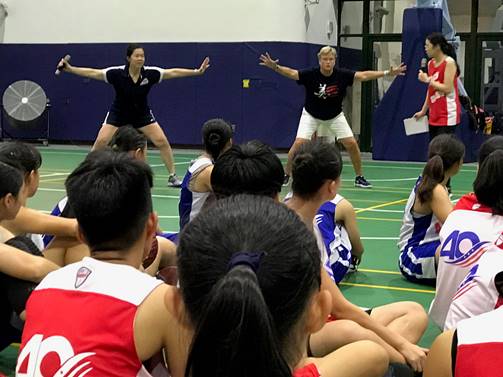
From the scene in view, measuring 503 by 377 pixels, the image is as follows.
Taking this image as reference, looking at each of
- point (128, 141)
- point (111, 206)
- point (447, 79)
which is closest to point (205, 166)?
point (128, 141)

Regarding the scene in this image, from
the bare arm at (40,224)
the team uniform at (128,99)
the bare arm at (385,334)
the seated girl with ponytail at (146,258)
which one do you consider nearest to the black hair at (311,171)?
the bare arm at (385,334)

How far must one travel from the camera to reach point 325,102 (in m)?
9.09

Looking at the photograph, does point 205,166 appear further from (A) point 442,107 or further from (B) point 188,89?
(B) point 188,89

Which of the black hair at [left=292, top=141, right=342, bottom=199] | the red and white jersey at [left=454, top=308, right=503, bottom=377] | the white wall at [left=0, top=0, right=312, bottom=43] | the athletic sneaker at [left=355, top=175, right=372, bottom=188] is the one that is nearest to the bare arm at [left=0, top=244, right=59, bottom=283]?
the black hair at [left=292, top=141, right=342, bottom=199]

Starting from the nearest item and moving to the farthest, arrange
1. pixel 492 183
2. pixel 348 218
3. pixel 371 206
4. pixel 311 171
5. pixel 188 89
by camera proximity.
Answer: pixel 492 183 < pixel 311 171 < pixel 348 218 < pixel 371 206 < pixel 188 89

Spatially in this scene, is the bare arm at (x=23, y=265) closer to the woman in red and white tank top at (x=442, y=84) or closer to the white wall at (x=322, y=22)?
the woman in red and white tank top at (x=442, y=84)

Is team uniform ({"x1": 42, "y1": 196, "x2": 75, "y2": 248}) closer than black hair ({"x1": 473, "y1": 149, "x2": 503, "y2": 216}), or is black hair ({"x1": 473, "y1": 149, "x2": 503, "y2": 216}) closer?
black hair ({"x1": 473, "y1": 149, "x2": 503, "y2": 216})

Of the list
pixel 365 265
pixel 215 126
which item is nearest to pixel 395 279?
pixel 365 265

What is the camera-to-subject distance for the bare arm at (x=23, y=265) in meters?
2.73

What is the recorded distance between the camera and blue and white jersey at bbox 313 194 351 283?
4262 millimetres

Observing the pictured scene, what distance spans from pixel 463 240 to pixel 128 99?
21.5 feet

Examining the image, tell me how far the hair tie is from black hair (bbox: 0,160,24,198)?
1650mm

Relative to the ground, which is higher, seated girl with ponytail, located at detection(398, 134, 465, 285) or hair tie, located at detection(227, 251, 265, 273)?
hair tie, located at detection(227, 251, 265, 273)

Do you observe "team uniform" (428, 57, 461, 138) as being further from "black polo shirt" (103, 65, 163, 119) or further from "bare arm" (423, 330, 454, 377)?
"bare arm" (423, 330, 454, 377)
